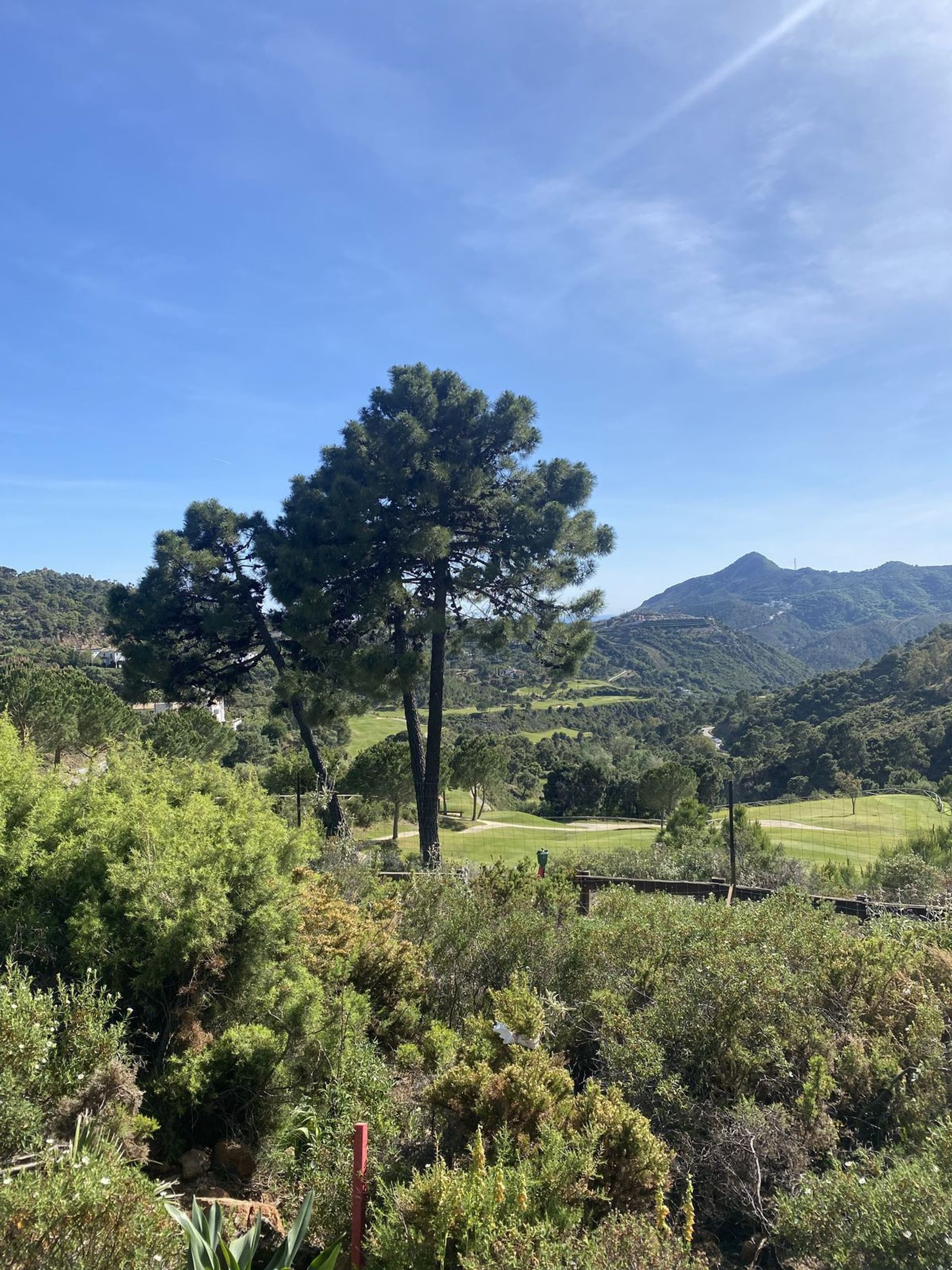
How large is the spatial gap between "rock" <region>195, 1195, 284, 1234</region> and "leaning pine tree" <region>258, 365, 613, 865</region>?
740cm

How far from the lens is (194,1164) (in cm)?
311

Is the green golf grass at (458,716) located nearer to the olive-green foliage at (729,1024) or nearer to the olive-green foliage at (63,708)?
the olive-green foliage at (63,708)

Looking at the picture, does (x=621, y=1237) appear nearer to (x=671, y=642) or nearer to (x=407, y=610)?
(x=407, y=610)

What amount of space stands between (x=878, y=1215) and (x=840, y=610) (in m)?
186

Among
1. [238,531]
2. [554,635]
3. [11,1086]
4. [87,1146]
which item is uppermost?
[238,531]

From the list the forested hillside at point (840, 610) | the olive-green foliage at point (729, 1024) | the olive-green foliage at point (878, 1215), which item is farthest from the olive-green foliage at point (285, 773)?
the forested hillside at point (840, 610)

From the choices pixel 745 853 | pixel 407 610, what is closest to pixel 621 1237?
→ pixel 407 610

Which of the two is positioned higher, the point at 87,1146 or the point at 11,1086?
the point at 11,1086

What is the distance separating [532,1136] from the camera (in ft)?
9.43

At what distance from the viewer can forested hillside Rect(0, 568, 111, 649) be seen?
51.8 meters

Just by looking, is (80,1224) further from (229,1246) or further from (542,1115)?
(542,1115)

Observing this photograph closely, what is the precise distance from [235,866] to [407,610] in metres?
7.24

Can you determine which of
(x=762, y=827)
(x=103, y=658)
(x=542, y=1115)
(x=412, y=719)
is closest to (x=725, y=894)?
(x=412, y=719)

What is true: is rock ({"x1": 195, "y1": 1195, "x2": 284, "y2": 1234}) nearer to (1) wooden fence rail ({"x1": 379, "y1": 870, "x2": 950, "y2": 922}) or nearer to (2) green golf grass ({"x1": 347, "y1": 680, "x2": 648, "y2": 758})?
(1) wooden fence rail ({"x1": 379, "y1": 870, "x2": 950, "y2": 922})
